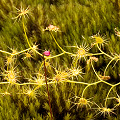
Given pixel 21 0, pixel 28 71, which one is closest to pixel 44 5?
pixel 21 0

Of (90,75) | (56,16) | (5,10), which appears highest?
(5,10)

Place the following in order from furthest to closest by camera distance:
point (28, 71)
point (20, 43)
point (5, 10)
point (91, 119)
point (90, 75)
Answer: point (5, 10)
point (20, 43)
point (28, 71)
point (90, 75)
point (91, 119)

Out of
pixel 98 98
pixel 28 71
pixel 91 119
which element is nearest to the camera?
pixel 91 119

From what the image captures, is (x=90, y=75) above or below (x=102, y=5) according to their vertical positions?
below

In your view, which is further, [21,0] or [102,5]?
[21,0]

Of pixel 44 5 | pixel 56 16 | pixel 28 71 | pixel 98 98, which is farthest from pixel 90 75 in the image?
pixel 44 5

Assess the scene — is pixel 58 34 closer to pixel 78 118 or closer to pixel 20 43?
pixel 20 43
